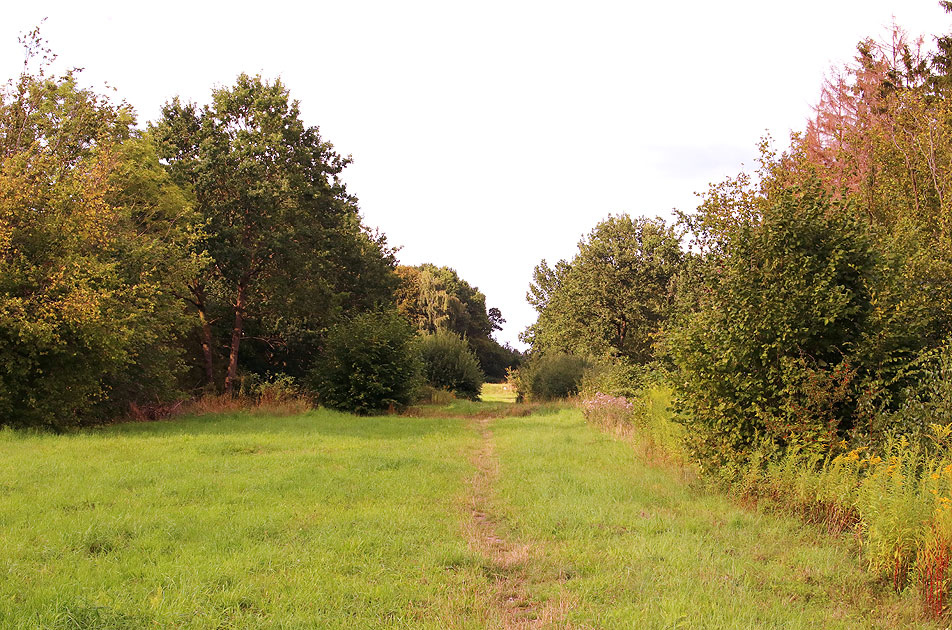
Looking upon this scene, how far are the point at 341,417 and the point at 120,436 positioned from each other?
A: 312 inches

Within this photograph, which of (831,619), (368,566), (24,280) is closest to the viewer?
(831,619)

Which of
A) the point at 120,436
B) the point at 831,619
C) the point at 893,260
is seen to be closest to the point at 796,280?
the point at 893,260

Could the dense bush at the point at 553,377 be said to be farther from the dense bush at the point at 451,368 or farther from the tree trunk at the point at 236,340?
the tree trunk at the point at 236,340

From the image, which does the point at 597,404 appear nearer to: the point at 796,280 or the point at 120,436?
the point at 796,280

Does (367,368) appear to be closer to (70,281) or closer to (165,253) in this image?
(165,253)

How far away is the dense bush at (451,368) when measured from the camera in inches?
1490

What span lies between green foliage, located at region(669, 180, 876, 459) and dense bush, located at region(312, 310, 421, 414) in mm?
17332

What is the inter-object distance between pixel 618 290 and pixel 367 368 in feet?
58.2

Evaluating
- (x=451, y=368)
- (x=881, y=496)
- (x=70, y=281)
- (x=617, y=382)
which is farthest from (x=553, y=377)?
(x=881, y=496)

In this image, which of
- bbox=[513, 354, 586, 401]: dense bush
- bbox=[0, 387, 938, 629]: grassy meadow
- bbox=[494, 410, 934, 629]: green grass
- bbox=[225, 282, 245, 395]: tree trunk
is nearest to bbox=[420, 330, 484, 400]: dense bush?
bbox=[513, 354, 586, 401]: dense bush

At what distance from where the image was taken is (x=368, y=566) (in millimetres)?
5602

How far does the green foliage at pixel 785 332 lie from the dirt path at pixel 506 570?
362 centimetres

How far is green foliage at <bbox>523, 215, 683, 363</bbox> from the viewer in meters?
36.3

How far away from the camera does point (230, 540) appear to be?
6.27m
